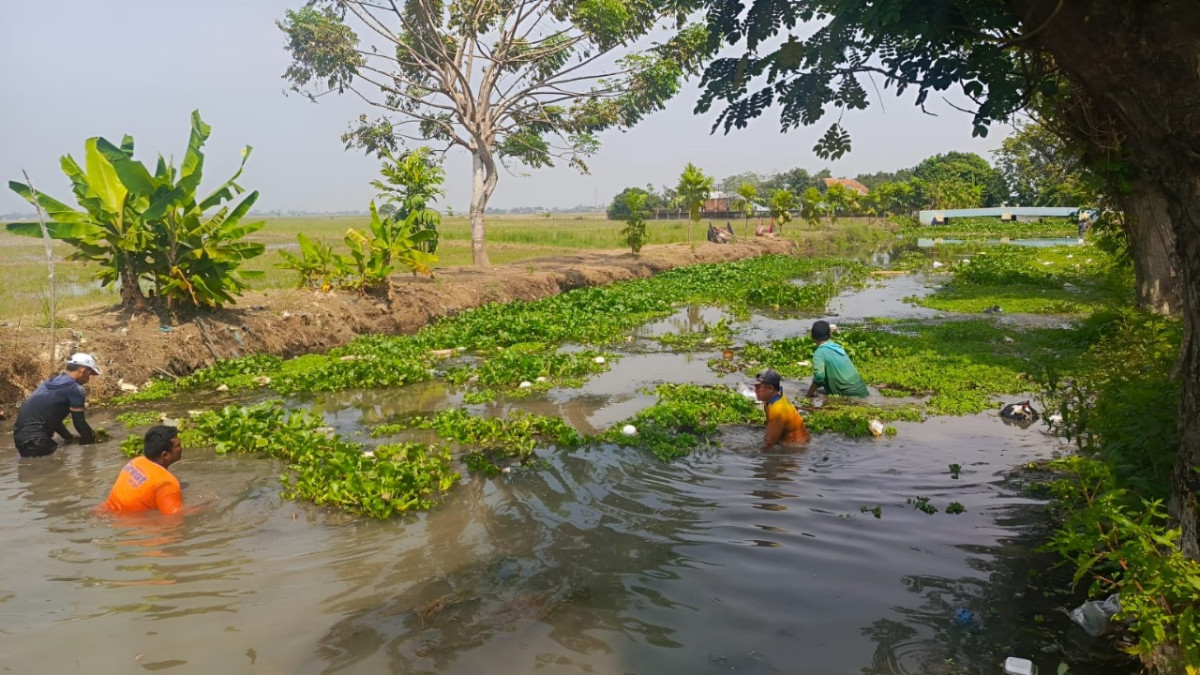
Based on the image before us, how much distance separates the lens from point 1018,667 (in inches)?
144

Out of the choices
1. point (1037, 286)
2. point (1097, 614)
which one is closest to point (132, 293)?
point (1097, 614)

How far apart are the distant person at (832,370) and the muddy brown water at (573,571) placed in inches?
63.0

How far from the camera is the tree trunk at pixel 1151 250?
39.9 ft

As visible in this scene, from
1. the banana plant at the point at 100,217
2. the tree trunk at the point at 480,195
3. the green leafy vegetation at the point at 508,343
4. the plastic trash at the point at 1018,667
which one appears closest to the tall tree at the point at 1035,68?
the plastic trash at the point at 1018,667

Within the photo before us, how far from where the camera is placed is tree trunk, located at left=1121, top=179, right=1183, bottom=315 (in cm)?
1217

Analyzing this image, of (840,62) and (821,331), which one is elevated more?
(840,62)

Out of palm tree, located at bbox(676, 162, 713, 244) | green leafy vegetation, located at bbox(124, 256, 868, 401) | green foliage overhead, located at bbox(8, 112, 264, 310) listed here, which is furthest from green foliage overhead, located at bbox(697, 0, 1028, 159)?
palm tree, located at bbox(676, 162, 713, 244)

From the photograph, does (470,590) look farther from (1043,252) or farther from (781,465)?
(1043,252)

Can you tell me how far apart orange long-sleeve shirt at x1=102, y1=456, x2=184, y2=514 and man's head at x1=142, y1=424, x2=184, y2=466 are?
0.21ft

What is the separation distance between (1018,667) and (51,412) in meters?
8.91

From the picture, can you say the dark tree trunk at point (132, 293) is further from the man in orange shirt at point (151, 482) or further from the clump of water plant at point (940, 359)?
the clump of water plant at point (940, 359)

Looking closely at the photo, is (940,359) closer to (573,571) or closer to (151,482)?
(573,571)

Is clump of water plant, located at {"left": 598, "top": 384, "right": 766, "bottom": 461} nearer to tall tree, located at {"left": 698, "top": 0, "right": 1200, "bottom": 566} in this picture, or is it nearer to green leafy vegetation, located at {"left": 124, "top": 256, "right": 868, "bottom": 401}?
green leafy vegetation, located at {"left": 124, "top": 256, "right": 868, "bottom": 401}

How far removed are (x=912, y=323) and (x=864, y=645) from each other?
11.9 meters
